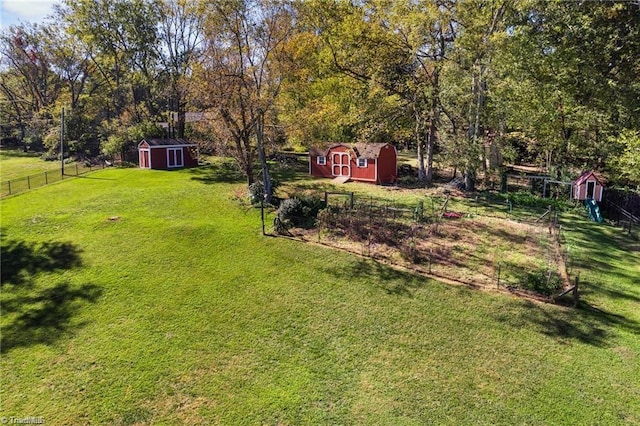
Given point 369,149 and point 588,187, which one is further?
point 369,149

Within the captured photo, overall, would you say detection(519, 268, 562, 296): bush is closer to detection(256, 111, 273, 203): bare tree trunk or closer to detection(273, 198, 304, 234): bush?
detection(273, 198, 304, 234): bush

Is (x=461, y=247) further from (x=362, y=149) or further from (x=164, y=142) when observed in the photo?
(x=164, y=142)

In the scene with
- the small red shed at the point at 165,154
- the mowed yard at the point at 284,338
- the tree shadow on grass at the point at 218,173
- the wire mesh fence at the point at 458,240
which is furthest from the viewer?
the small red shed at the point at 165,154

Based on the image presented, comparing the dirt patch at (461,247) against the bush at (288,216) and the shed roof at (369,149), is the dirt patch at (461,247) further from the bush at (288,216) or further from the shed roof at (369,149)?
the shed roof at (369,149)

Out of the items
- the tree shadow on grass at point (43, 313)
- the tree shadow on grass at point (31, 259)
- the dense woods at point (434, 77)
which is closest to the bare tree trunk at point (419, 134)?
the dense woods at point (434, 77)

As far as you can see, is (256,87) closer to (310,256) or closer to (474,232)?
(310,256)

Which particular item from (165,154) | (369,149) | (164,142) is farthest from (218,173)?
(369,149)

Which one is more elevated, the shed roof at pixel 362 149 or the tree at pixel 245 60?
the tree at pixel 245 60
